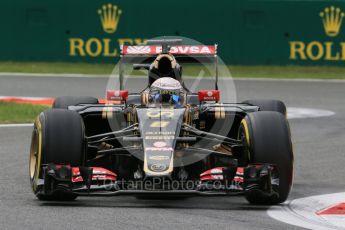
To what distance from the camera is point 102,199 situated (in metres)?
10.7

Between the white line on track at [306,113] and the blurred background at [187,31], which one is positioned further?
the blurred background at [187,31]

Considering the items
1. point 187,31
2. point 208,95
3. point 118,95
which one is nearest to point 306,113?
point 187,31

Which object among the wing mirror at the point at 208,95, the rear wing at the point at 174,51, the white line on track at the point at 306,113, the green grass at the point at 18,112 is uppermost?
the rear wing at the point at 174,51

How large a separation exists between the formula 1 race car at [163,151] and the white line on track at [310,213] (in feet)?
0.67

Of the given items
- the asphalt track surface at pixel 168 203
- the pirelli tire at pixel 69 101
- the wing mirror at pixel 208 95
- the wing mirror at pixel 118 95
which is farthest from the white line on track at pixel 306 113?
the wing mirror at pixel 118 95

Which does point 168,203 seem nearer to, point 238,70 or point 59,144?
point 59,144

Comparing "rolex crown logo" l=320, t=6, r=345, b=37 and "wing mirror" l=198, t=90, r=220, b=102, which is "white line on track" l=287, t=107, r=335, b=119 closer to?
"rolex crown logo" l=320, t=6, r=345, b=37

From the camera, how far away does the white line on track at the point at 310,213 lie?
9269mm


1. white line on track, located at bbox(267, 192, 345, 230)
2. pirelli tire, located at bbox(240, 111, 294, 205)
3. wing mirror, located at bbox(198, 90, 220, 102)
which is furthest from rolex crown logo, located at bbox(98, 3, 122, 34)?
pirelli tire, located at bbox(240, 111, 294, 205)

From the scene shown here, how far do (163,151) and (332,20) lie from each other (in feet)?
57.6

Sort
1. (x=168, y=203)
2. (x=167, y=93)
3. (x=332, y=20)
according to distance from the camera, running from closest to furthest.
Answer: (x=168, y=203)
(x=167, y=93)
(x=332, y=20)

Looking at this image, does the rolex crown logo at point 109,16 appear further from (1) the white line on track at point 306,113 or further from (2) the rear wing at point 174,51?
(2) the rear wing at point 174,51

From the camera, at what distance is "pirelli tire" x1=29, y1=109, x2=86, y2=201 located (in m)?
10.3

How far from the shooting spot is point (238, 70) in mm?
27656
